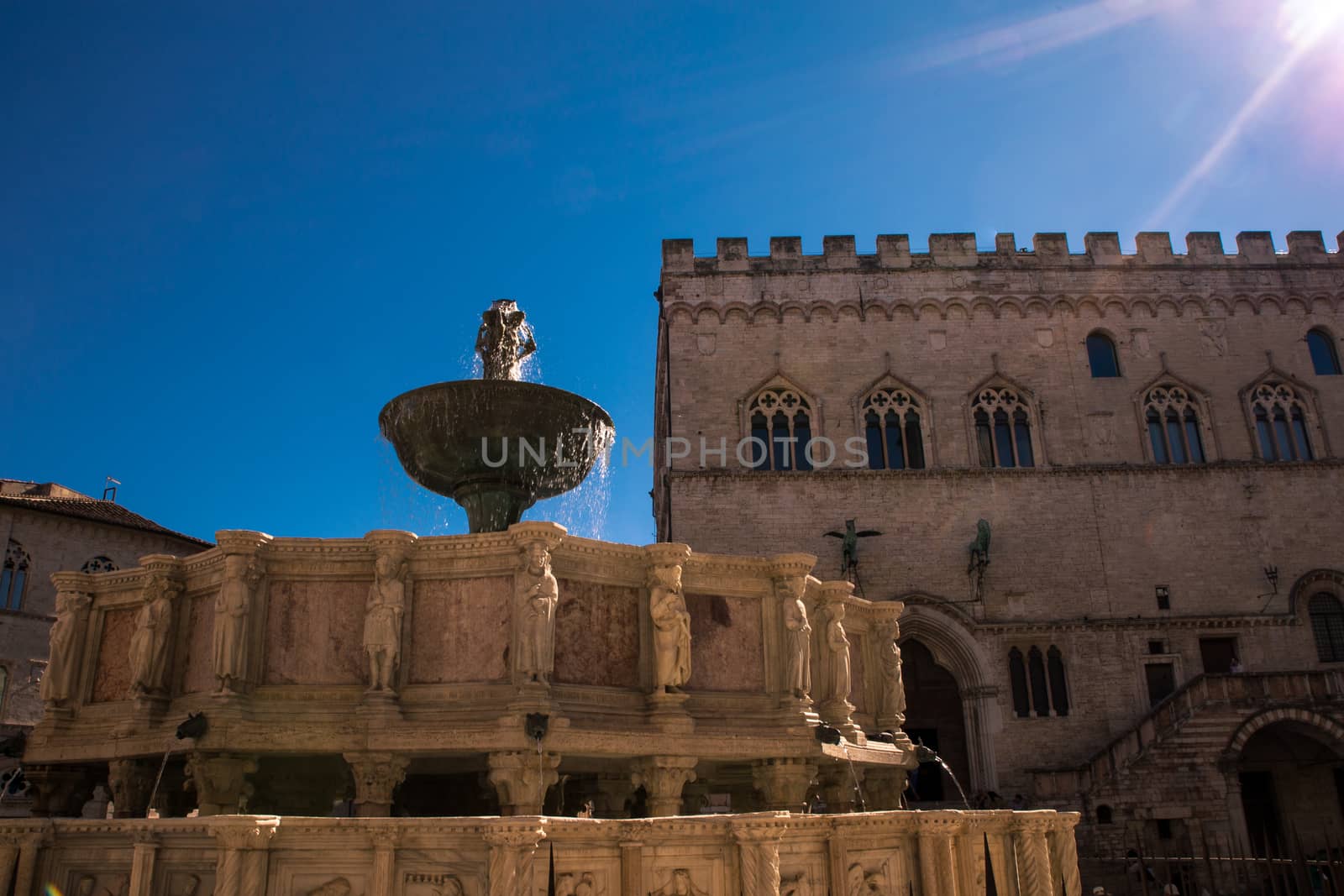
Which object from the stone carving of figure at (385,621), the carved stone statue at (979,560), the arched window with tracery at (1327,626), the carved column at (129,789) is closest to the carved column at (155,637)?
the carved column at (129,789)

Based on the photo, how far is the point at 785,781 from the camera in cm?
854

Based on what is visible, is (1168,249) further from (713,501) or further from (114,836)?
(114,836)

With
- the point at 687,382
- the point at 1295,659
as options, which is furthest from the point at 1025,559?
the point at 687,382

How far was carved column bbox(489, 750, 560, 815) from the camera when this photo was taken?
754cm

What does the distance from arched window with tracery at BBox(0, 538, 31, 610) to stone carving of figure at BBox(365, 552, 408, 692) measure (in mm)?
26270

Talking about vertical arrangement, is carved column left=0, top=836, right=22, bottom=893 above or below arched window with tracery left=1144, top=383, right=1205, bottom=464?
below

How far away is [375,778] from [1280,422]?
2621cm

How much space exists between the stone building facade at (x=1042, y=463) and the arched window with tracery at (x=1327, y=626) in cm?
7

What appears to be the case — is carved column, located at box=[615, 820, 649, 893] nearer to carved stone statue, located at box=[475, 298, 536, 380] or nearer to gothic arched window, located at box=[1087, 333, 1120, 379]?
carved stone statue, located at box=[475, 298, 536, 380]

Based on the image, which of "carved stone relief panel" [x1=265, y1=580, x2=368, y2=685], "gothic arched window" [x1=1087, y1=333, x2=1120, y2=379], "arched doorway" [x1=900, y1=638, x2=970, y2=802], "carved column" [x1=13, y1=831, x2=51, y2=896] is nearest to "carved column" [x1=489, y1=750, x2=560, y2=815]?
"carved stone relief panel" [x1=265, y1=580, x2=368, y2=685]

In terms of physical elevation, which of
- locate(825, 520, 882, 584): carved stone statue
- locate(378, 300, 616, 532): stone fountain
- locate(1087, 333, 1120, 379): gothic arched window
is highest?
locate(1087, 333, 1120, 379): gothic arched window

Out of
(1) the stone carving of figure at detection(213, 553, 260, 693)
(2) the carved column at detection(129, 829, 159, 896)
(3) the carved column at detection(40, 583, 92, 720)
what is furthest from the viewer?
(3) the carved column at detection(40, 583, 92, 720)

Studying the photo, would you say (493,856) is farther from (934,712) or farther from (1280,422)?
(1280,422)

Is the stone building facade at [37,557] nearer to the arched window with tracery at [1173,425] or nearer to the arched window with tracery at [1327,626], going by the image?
the arched window with tracery at [1173,425]
